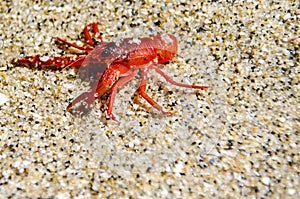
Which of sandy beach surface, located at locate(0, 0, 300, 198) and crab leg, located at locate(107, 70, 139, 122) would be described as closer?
sandy beach surface, located at locate(0, 0, 300, 198)

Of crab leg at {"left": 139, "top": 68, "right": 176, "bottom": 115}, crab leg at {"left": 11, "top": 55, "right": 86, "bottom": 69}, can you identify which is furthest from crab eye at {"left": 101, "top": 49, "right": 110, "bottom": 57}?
crab leg at {"left": 139, "top": 68, "right": 176, "bottom": 115}

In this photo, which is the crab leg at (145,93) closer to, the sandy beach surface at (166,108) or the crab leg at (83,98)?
the sandy beach surface at (166,108)

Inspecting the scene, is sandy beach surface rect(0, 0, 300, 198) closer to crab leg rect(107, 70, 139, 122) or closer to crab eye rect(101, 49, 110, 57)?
crab leg rect(107, 70, 139, 122)

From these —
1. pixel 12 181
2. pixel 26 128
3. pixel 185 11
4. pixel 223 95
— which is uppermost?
pixel 185 11

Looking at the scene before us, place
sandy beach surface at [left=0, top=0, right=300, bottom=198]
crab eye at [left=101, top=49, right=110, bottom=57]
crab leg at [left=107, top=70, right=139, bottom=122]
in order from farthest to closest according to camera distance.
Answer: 1. crab eye at [left=101, top=49, right=110, bottom=57]
2. crab leg at [left=107, top=70, right=139, bottom=122]
3. sandy beach surface at [left=0, top=0, right=300, bottom=198]

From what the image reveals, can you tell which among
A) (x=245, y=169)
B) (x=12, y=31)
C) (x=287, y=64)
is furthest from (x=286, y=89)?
(x=12, y=31)

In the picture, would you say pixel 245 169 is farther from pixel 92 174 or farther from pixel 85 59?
pixel 85 59

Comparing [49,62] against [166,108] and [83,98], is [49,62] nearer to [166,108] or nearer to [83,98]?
[83,98]

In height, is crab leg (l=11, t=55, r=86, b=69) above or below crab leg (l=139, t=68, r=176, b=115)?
above
